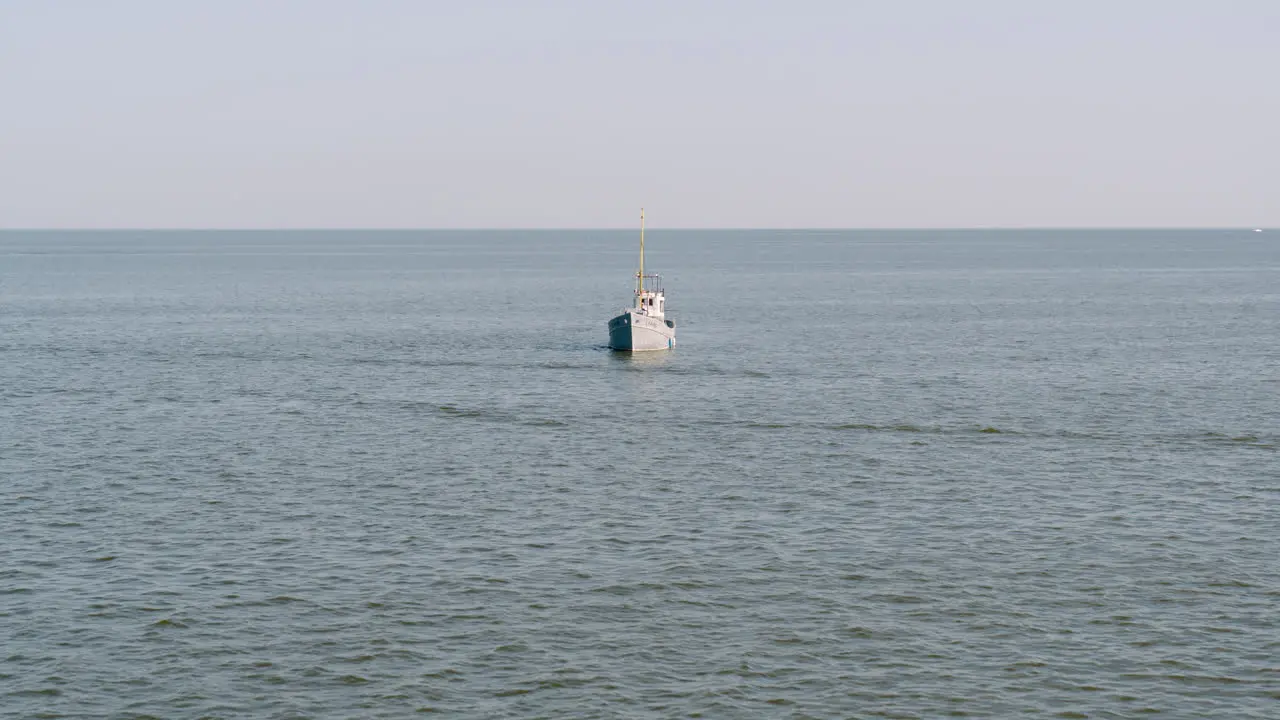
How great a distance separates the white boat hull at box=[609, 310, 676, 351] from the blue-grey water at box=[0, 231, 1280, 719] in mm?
7669

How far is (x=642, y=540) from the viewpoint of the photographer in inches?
1736

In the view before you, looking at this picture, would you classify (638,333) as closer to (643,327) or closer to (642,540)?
(643,327)

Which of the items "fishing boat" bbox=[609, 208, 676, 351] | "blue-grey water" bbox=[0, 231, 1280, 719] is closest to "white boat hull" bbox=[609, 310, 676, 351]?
"fishing boat" bbox=[609, 208, 676, 351]

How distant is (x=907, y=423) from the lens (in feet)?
220

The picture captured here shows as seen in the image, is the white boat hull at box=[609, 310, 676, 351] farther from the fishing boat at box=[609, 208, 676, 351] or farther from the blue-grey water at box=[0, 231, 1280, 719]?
the blue-grey water at box=[0, 231, 1280, 719]

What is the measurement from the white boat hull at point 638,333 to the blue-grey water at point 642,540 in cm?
767

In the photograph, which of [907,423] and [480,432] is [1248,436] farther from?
[480,432]

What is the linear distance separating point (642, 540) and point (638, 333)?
181ft

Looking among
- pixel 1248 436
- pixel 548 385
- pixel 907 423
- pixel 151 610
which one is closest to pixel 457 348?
pixel 548 385

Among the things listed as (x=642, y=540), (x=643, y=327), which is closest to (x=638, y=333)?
(x=643, y=327)

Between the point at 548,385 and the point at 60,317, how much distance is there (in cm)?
7858

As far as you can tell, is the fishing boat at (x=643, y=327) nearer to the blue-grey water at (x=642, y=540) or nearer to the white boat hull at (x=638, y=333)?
the white boat hull at (x=638, y=333)

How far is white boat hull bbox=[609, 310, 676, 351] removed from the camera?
3890 inches

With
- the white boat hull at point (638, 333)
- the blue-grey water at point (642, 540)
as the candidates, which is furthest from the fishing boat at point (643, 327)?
the blue-grey water at point (642, 540)
